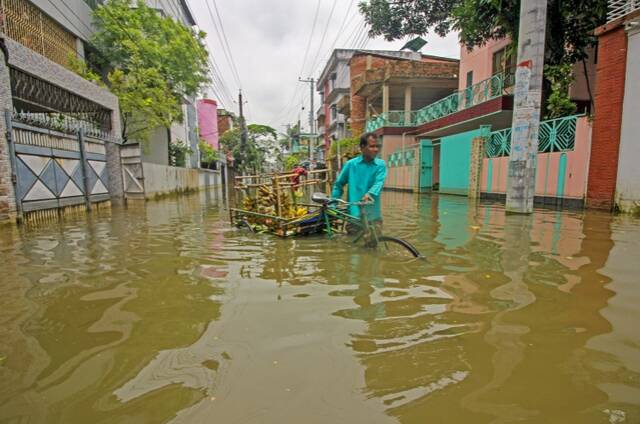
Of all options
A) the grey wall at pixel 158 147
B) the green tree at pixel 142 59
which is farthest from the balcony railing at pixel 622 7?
the grey wall at pixel 158 147

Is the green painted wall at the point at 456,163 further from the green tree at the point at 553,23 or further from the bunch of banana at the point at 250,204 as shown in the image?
the bunch of banana at the point at 250,204

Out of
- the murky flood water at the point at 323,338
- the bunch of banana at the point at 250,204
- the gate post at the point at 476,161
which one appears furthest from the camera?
the gate post at the point at 476,161

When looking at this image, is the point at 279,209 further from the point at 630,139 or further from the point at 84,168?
the point at 84,168

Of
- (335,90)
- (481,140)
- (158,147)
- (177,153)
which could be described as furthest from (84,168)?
(335,90)

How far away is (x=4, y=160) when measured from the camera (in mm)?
8070

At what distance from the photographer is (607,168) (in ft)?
29.1

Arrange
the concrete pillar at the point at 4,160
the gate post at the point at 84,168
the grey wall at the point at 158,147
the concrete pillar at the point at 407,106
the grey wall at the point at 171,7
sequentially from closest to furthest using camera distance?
the concrete pillar at the point at 4,160, the gate post at the point at 84,168, the grey wall at the point at 158,147, the concrete pillar at the point at 407,106, the grey wall at the point at 171,7

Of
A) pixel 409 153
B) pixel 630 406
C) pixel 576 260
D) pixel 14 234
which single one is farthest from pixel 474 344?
pixel 409 153

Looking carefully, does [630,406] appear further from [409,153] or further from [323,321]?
[409,153]

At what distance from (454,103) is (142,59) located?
15838 mm

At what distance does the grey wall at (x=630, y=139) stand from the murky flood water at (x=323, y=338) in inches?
191

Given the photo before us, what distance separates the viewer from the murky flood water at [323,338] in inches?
67.2

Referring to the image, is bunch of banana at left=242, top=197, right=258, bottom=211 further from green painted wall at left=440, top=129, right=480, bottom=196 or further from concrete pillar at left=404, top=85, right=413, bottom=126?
concrete pillar at left=404, top=85, right=413, bottom=126

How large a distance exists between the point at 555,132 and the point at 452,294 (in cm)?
980
